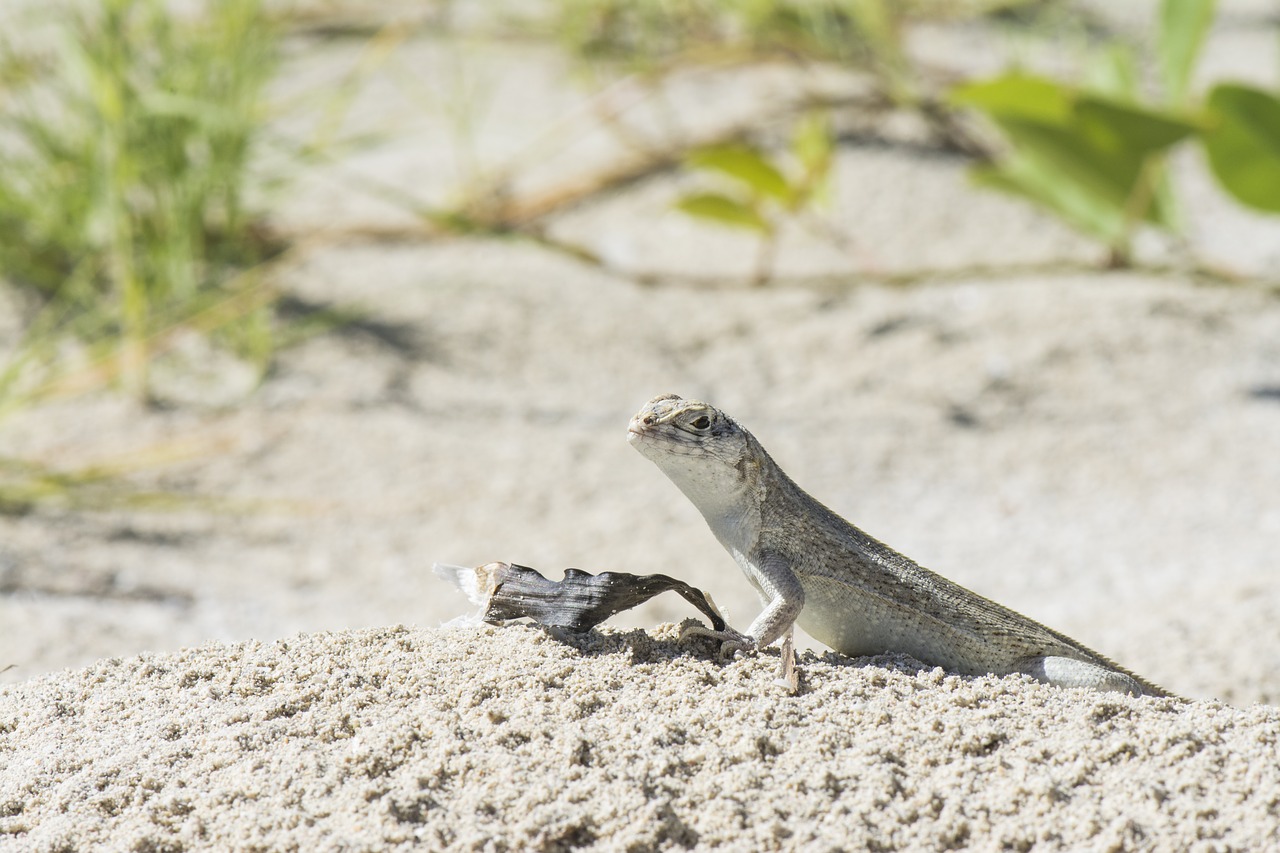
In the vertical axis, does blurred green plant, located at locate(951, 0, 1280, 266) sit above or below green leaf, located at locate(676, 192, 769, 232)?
above

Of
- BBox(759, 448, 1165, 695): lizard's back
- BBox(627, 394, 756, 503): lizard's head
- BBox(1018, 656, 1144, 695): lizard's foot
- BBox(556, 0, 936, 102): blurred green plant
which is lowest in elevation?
BBox(1018, 656, 1144, 695): lizard's foot

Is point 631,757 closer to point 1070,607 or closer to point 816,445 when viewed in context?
point 1070,607

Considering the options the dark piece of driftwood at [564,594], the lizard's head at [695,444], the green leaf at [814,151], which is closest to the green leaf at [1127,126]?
the green leaf at [814,151]

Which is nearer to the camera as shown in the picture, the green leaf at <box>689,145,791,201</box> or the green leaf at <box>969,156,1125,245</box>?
the green leaf at <box>689,145,791,201</box>

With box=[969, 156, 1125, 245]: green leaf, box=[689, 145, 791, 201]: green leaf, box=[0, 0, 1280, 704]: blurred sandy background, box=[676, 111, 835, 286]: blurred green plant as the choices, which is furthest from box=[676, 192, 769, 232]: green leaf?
box=[969, 156, 1125, 245]: green leaf

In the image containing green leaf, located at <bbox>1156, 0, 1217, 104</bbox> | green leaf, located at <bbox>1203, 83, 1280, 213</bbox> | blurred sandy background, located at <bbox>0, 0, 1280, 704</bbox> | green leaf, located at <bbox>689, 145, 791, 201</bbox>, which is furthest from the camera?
green leaf, located at <bbox>689, 145, 791, 201</bbox>

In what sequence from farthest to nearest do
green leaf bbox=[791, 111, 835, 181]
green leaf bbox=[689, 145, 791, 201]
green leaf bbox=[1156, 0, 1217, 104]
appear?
green leaf bbox=[791, 111, 835, 181]
green leaf bbox=[689, 145, 791, 201]
green leaf bbox=[1156, 0, 1217, 104]

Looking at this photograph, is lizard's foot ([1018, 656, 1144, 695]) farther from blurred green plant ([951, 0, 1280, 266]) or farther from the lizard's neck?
blurred green plant ([951, 0, 1280, 266])
